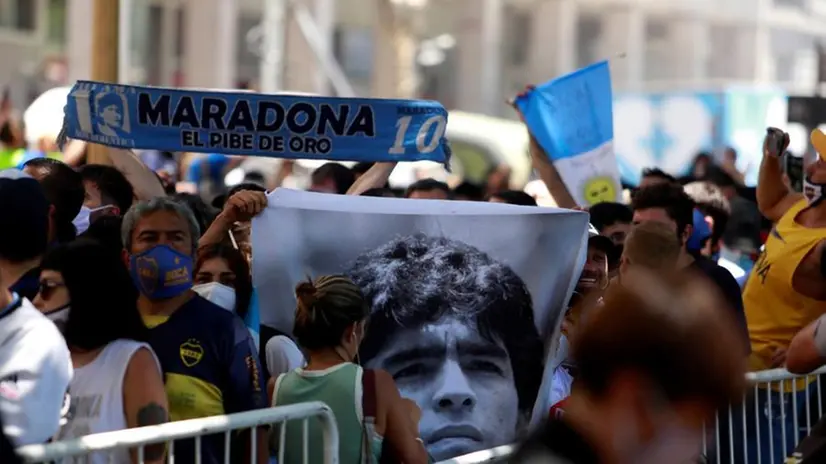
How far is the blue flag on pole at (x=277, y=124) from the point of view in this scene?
21.7 ft

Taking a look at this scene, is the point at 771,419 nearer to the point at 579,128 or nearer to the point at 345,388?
the point at 345,388

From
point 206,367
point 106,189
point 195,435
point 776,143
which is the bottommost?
point 195,435

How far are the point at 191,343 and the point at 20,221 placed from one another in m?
0.86

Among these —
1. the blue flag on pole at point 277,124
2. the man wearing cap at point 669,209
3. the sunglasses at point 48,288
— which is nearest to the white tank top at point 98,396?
the sunglasses at point 48,288

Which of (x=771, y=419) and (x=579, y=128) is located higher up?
(x=579, y=128)

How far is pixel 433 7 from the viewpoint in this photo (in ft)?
178

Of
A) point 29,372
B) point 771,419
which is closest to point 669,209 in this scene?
point 771,419

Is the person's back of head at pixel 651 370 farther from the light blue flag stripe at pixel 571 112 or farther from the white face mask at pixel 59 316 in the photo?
the light blue flag stripe at pixel 571 112

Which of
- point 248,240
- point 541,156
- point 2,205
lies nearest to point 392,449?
point 2,205

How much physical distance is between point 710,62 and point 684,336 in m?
59.8

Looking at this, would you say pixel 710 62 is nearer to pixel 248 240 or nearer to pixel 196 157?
pixel 196 157

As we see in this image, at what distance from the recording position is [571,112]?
31.8 feet

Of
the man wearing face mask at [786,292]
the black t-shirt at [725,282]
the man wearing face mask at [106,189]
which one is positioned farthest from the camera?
A: the man wearing face mask at [106,189]

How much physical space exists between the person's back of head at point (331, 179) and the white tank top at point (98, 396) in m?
4.48
